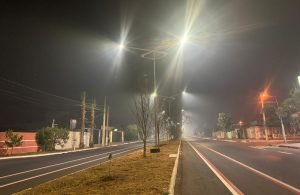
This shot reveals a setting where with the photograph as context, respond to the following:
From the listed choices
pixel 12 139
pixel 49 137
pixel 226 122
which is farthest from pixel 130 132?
pixel 12 139

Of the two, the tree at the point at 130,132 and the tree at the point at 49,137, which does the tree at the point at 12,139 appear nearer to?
the tree at the point at 49,137

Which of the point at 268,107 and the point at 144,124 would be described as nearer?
the point at 144,124

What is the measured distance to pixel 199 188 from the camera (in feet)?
26.1

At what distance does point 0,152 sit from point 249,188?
27.9m

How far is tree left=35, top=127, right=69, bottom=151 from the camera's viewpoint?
34.4m

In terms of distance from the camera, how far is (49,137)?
35.5 metres

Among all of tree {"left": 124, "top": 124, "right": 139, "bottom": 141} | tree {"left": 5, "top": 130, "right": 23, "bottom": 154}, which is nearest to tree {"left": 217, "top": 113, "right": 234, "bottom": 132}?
tree {"left": 124, "top": 124, "right": 139, "bottom": 141}

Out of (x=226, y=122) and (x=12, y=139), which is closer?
→ (x=12, y=139)

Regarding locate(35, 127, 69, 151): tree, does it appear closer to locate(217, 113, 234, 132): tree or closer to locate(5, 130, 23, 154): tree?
locate(5, 130, 23, 154): tree

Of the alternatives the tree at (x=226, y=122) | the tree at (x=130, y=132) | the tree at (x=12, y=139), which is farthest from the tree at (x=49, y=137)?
the tree at (x=226, y=122)

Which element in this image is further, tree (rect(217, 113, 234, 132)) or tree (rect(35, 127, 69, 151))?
tree (rect(217, 113, 234, 132))

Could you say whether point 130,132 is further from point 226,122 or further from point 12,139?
point 12,139

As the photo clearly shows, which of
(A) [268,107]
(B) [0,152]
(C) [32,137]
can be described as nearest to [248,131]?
(A) [268,107]

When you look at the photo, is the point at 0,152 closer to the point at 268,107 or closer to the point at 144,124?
the point at 144,124
